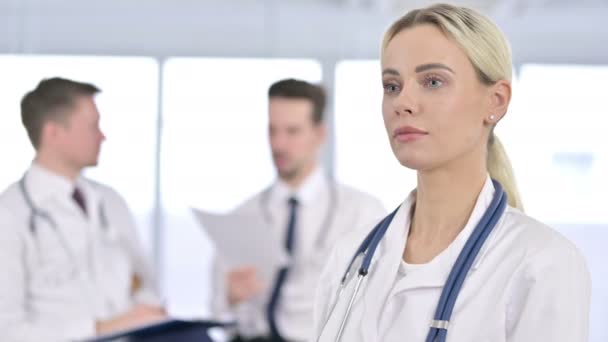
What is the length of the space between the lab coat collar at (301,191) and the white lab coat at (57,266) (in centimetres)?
69

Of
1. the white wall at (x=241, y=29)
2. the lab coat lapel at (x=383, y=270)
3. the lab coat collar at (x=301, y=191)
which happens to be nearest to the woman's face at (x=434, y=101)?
the lab coat lapel at (x=383, y=270)

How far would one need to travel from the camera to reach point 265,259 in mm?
3367

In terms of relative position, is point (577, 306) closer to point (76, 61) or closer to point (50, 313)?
point (50, 313)

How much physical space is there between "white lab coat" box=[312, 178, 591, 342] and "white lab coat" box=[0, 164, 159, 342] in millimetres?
1862

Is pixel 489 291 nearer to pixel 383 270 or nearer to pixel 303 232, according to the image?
pixel 383 270

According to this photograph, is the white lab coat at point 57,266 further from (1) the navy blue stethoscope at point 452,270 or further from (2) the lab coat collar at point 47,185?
(1) the navy blue stethoscope at point 452,270

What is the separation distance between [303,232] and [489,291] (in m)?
2.33

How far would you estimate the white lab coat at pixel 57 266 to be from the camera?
2.86 metres

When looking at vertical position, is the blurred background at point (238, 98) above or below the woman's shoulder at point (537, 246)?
above

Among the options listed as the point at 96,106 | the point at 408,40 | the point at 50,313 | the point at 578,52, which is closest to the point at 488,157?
the point at 408,40

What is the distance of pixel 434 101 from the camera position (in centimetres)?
121

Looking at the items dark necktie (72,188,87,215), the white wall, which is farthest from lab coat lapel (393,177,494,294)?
the white wall

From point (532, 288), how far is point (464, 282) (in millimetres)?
107

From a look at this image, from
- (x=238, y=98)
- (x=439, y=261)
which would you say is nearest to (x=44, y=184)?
(x=238, y=98)
